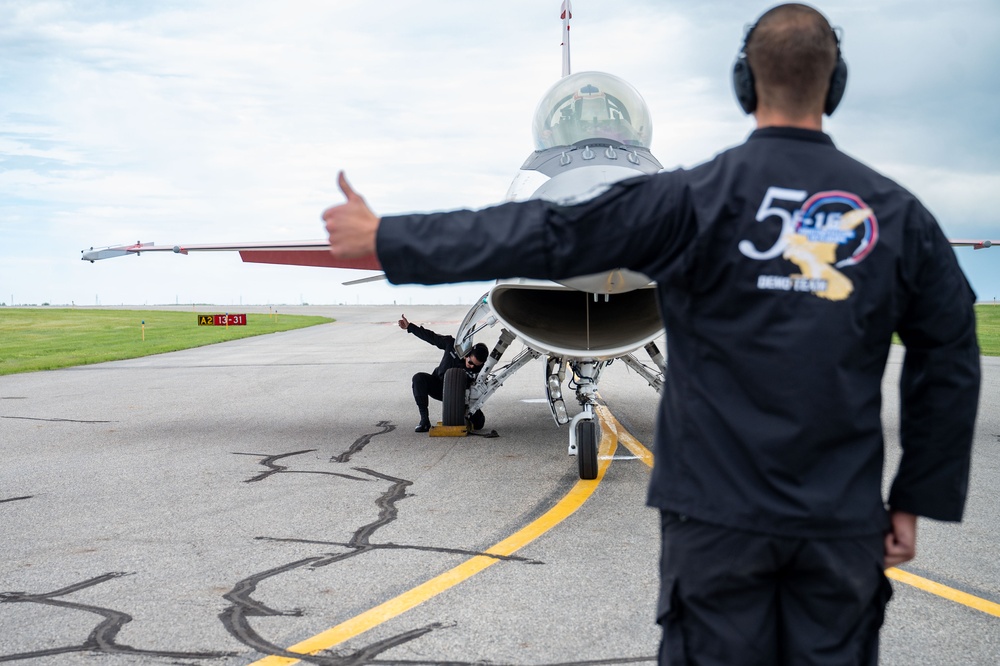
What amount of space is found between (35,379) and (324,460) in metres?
11.3

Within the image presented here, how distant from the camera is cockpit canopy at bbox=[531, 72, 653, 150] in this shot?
26.6ft

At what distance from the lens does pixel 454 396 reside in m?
10.2

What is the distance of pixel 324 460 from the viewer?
28.3ft

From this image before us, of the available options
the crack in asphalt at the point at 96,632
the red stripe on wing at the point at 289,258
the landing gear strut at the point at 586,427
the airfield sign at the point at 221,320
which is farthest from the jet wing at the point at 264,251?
the airfield sign at the point at 221,320

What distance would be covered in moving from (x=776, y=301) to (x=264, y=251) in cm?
946

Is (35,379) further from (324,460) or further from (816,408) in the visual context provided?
(816,408)

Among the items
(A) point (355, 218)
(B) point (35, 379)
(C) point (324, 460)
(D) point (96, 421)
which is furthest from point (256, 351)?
(A) point (355, 218)

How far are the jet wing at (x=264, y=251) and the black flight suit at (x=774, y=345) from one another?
7.96 m

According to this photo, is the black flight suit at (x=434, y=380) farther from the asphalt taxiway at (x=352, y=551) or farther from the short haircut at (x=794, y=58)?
the short haircut at (x=794, y=58)

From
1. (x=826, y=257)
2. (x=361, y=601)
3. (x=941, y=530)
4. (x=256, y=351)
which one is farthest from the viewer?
(x=256, y=351)

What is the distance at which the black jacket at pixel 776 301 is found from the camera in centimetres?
197

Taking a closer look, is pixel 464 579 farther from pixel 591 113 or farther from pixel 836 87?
pixel 591 113

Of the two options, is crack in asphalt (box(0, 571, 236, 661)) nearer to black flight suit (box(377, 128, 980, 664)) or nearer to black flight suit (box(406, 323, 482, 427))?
black flight suit (box(377, 128, 980, 664))

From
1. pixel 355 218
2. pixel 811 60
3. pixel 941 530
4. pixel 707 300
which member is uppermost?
pixel 811 60
